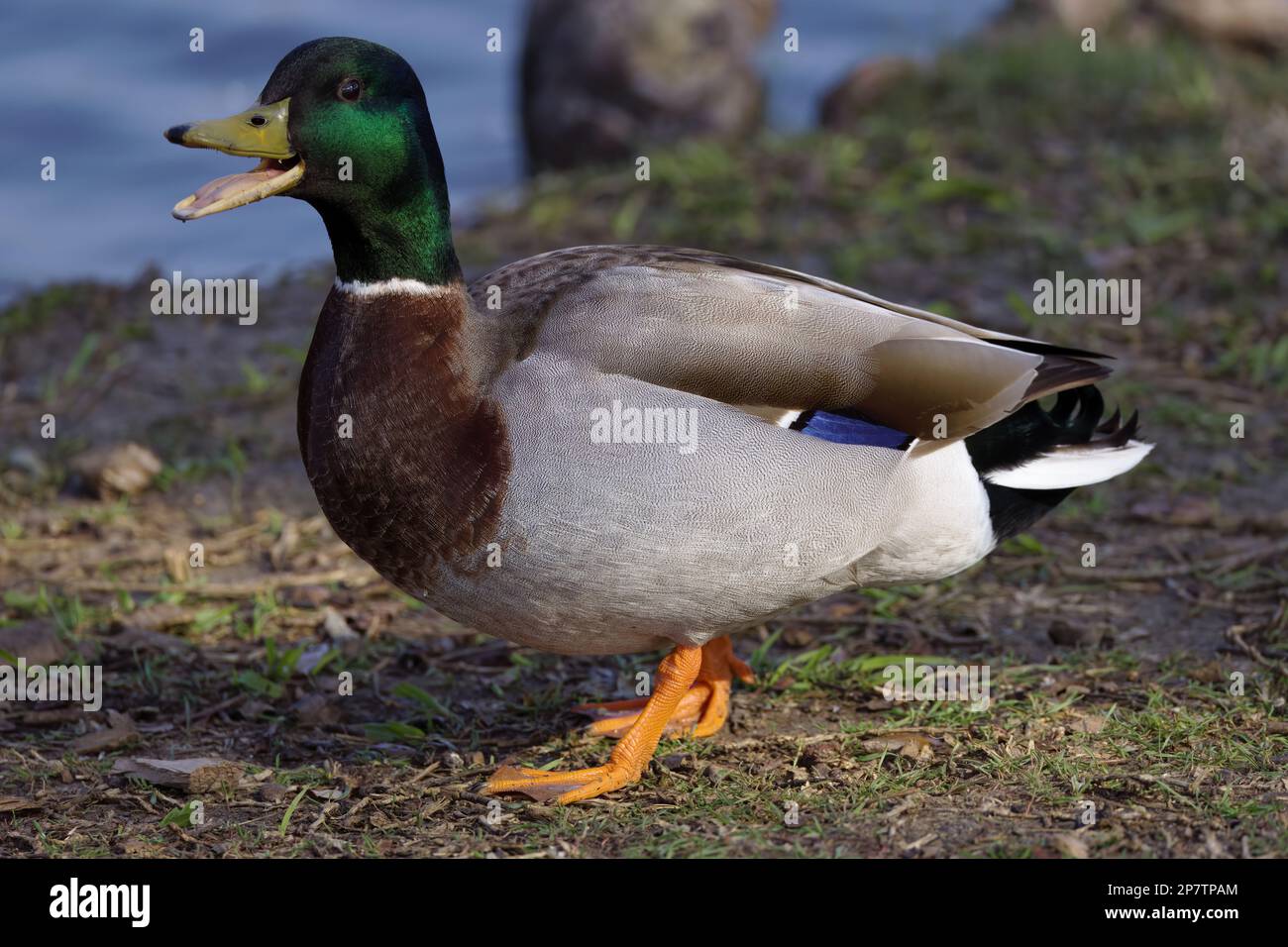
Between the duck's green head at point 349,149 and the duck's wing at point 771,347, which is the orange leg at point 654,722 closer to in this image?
the duck's wing at point 771,347

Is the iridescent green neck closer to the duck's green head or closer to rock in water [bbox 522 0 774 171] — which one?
the duck's green head

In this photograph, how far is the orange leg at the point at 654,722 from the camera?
346 cm

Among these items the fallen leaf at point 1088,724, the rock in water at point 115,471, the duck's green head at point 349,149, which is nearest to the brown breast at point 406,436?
the duck's green head at point 349,149

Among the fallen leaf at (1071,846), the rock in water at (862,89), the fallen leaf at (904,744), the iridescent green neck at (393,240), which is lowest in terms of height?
the fallen leaf at (1071,846)

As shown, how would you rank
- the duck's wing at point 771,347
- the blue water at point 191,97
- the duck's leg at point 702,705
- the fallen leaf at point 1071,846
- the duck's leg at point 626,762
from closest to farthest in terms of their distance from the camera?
the fallen leaf at point 1071,846 < the duck's wing at point 771,347 < the duck's leg at point 626,762 < the duck's leg at point 702,705 < the blue water at point 191,97

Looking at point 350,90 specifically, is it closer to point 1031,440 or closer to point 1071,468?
point 1031,440

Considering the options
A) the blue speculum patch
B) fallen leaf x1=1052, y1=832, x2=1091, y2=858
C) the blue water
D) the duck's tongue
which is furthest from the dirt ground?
the blue water

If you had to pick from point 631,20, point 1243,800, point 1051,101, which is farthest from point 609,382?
point 631,20

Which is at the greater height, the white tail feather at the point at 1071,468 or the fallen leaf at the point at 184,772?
the white tail feather at the point at 1071,468

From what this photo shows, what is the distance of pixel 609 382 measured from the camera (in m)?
3.28

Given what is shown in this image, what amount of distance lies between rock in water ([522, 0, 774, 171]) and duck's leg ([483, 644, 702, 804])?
523 cm

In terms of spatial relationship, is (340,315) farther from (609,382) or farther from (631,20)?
(631,20)

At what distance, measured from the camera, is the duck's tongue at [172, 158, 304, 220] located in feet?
Result: 10.6

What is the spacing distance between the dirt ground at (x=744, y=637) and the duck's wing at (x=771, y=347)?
2.60 feet
